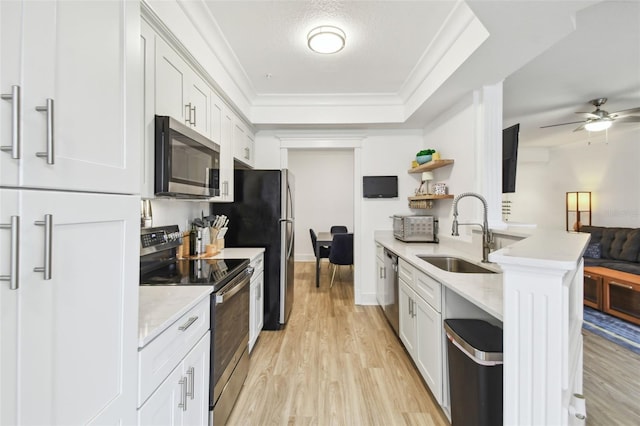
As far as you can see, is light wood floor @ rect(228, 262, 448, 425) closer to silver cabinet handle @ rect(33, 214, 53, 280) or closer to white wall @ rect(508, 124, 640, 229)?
silver cabinet handle @ rect(33, 214, 53, 280)

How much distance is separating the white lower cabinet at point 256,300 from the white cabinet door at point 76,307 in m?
1.54

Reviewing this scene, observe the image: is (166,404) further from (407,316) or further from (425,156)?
(425,156)

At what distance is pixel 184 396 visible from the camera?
3.82 ft

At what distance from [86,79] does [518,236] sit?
2.36 meters

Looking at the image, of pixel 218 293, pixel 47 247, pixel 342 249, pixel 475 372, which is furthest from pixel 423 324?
pixel 342 249

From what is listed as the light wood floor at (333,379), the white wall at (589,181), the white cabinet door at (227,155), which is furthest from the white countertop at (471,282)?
the white wall at (589,181)

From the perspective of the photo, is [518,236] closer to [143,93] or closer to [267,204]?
[267,204]

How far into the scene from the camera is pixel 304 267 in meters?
6.10

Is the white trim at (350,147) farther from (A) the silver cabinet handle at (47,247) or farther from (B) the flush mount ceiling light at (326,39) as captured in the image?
(A) the silver cabinet handle at (47,247)

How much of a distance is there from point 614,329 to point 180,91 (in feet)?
15.1

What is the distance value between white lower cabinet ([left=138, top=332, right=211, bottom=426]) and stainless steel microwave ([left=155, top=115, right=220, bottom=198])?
82cm

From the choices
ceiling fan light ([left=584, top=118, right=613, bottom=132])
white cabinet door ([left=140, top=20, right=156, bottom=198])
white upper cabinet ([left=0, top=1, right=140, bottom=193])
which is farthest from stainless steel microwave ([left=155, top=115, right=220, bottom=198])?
ceiling fan light ([left=584, top=118, right=613, bottom=132])

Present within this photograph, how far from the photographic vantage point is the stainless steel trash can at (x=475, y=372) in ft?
3.97

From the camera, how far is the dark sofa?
138 inches
